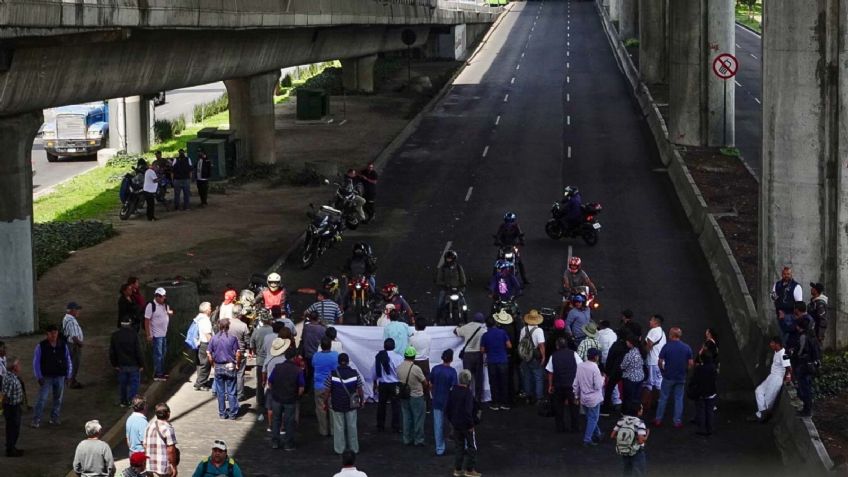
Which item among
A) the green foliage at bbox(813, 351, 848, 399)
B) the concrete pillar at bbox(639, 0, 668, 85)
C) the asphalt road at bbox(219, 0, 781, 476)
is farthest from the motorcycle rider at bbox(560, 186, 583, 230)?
the concrete pillar at bbox(639, 0, 668, 85)

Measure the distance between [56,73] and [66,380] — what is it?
18.5 feet

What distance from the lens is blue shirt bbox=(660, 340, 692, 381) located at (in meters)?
22.0

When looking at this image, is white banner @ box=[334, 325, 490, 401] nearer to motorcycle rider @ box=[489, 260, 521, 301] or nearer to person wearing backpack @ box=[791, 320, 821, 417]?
motorcycle rider @ box=[489, 260, 521, 301]

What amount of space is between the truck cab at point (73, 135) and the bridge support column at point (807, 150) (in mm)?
36135

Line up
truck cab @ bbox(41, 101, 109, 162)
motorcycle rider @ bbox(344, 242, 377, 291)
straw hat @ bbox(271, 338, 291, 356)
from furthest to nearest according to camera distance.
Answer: truck cab @ bbox(41, 101, 109, 162) < motorcycle rider @ bbox(344, 242, 377, 291) < straw hat @ bbox(271, 338, 291, 356)

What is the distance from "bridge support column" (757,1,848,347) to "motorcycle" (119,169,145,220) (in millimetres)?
19618

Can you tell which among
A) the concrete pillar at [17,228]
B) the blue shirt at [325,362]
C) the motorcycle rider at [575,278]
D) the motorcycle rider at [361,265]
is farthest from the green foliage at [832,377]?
the concrete pillar at [17,228]

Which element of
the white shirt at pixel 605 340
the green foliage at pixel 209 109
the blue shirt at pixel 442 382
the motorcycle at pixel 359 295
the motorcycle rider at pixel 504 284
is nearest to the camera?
the blue shirt at pixel 442 382

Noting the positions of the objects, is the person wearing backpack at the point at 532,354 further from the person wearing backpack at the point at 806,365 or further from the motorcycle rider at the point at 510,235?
the motorcycle rider at the point at 510,235

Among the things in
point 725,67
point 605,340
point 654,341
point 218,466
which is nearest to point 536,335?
point 605,340

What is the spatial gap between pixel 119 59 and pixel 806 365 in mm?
15175

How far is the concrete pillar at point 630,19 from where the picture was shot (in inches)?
3858

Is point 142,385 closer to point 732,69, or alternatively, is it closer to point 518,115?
point 732,69

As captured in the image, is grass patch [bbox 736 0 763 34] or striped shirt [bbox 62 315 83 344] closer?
striped shirt [bbox 62 315 83 344]
